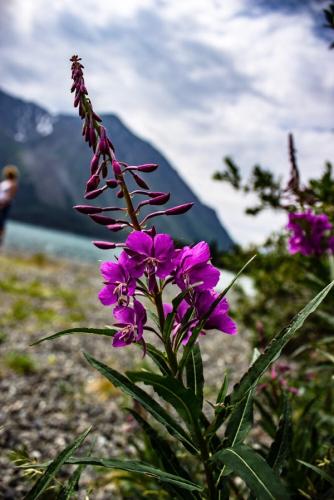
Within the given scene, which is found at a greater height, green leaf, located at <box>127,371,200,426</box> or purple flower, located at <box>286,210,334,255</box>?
purple flower, located at <box>286,210,334,255</box>

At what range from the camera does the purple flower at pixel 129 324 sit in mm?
1205

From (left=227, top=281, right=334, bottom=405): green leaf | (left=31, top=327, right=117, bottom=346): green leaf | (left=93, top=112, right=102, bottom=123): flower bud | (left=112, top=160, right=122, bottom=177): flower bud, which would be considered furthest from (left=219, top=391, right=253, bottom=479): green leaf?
(left=93, top=112, right=102, bottom=123): flower bud

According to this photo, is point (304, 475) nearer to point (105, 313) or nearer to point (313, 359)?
point (313, 359)

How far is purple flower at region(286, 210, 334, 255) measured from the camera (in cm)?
233

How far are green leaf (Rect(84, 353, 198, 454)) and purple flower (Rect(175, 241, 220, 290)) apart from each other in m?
0.36

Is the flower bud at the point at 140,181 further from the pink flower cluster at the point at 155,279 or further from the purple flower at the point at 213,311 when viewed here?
the purple flower at the point at 213,311

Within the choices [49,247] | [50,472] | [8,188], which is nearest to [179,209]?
[50,472]

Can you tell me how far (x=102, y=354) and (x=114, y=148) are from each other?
18.3 feet

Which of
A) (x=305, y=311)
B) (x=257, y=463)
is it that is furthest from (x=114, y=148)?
(x=257, y=463)

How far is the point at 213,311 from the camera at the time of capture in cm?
125

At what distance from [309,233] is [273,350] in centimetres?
136

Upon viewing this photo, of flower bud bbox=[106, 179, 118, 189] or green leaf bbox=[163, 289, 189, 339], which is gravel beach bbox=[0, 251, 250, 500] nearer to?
green leaf bbox=[163, 289, 189, 339]

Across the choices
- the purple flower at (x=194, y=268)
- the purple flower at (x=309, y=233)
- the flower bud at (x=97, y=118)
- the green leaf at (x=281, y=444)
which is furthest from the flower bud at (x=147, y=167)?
the purple flower at (x=309, y=233)

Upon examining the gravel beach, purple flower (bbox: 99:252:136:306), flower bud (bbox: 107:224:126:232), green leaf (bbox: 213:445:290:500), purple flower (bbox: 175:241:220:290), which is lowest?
the gravel beach
